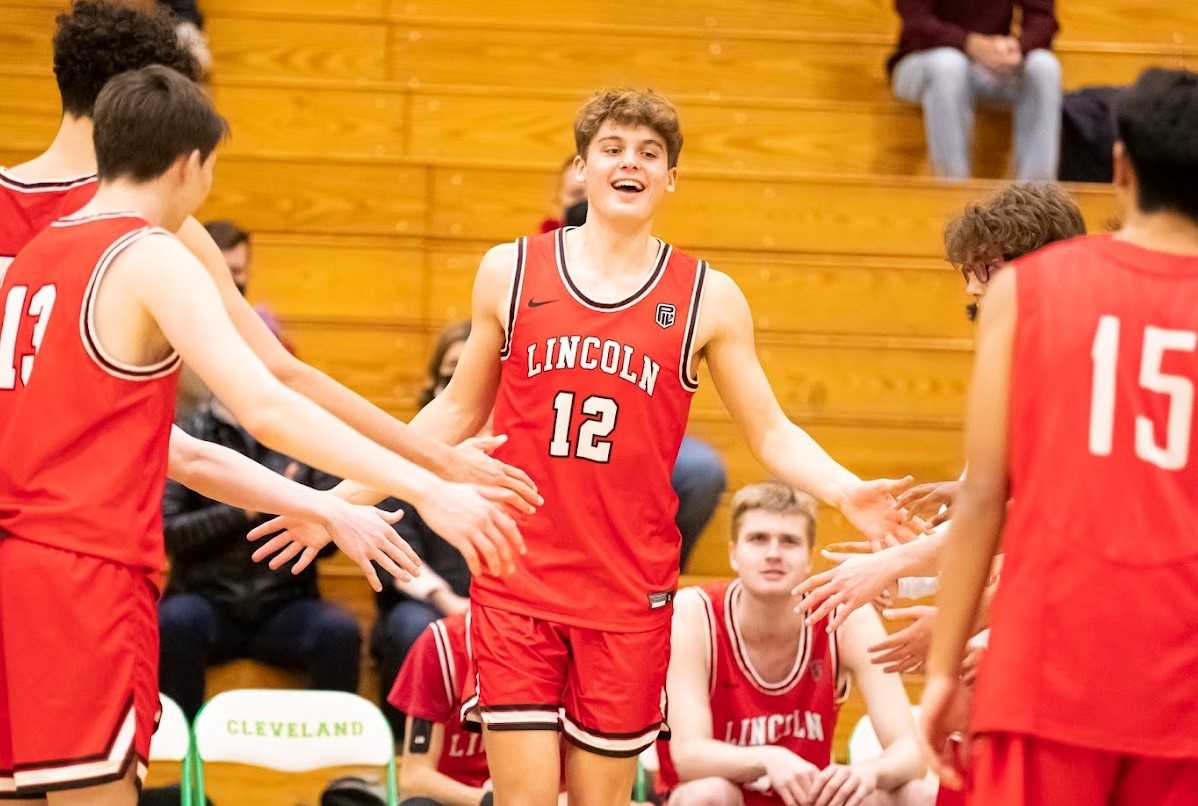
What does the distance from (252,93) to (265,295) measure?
3.84ft

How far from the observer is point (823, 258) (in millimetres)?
8414

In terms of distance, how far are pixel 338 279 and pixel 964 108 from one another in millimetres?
3064

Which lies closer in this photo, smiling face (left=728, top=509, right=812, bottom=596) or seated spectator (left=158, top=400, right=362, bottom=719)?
smiling face (left=728, top=509, right=812, bottom=596)

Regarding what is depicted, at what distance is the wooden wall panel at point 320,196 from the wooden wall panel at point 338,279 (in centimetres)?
10

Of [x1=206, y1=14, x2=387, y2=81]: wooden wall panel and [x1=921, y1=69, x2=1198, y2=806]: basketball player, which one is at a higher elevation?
[x1=206, y1=14, x2=387, y2=81]: wooden wall panel

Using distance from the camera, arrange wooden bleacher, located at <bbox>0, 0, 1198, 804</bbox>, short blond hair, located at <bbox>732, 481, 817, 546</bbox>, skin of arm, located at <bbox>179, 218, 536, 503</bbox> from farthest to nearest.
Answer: wooden bleacher, located at <bbox>0, 0, 1198, 804</bbox> < short blond hair, located at <bbox>732, 481, 817, 546</bbox> < skin of arm, located at <bbox>179, 218, 536, 503</bbox>

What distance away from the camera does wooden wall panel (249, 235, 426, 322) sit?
8.24 metres

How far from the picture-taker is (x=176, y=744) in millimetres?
6176

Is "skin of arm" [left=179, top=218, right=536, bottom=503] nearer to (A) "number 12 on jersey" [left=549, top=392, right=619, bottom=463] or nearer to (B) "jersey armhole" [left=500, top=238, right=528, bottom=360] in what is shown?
(A) "number 12 on jersey" [left=549, top=392, right=619, bottom=463]

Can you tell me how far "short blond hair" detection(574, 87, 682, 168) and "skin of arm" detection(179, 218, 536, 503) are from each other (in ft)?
4.03

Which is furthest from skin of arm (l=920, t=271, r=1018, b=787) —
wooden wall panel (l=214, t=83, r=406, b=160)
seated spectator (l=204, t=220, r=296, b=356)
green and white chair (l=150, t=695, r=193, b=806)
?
wooden wall panel (l=214, t=83, r=406, b=160)

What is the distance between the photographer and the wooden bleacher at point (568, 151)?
26.7 ft

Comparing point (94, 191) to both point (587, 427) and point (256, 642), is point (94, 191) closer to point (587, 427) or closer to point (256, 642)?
point (587, 427)

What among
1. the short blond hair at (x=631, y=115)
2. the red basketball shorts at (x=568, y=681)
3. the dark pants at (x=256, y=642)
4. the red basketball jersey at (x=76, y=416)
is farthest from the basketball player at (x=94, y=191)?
the dark pants at (x=256, y=642)
